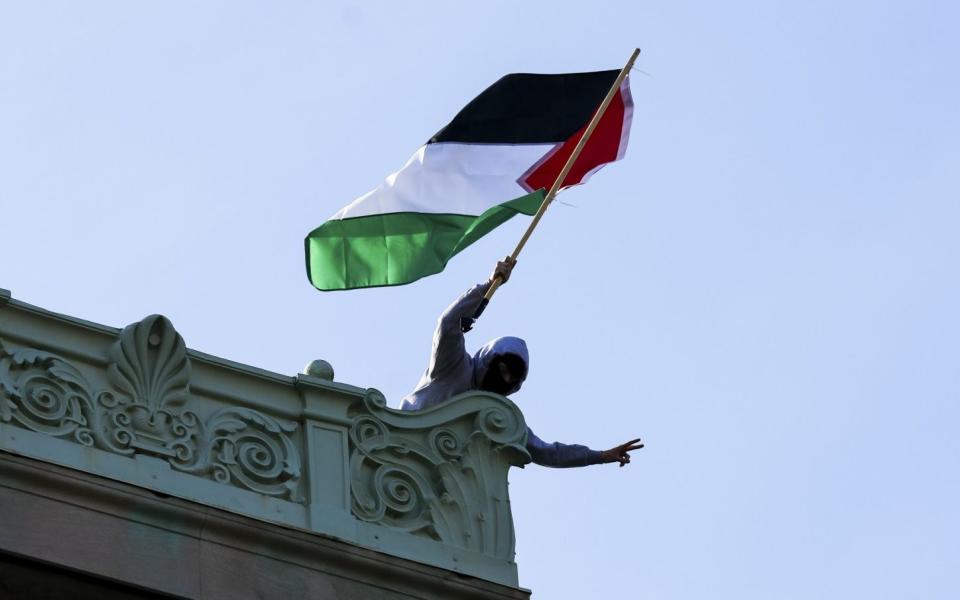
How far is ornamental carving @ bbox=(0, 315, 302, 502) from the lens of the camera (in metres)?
16.5

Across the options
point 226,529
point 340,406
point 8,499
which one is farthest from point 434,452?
point 8,499

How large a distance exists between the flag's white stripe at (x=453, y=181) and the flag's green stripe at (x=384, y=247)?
0.33ft

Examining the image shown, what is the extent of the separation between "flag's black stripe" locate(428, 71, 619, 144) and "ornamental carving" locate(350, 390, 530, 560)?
146 inches

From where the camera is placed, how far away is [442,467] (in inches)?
708

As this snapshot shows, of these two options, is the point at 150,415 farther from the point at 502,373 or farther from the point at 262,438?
the point at 502,373

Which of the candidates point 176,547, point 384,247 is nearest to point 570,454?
point 384,247

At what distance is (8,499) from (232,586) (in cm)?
148

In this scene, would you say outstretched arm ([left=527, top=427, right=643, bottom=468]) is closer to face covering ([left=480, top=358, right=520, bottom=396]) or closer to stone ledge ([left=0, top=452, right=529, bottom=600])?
face covering ([left=480, top=358, right=520, bottom=396])

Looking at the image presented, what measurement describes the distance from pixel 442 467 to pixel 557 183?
3.50m

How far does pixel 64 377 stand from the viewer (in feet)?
55.1

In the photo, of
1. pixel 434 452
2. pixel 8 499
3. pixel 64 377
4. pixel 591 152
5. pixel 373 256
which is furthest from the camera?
pixel 591 152

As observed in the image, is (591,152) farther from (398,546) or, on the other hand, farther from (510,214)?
(398,546)

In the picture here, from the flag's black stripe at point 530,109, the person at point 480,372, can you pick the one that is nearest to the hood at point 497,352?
the person at point 480,372

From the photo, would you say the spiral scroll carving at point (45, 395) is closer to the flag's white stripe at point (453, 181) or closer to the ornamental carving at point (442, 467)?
the ornamental carving at point (442, 467)
